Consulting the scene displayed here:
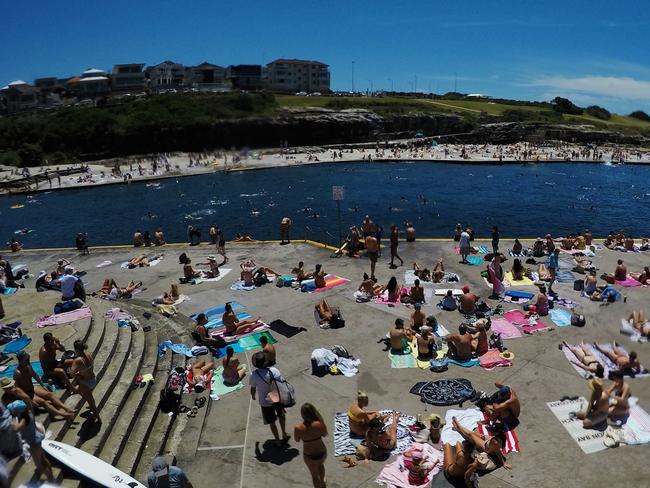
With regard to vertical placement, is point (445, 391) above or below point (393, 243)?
below

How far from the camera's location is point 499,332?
12203 millimetres

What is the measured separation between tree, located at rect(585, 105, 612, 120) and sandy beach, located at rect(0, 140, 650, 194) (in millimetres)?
58401

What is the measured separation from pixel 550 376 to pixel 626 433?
2.10 meters

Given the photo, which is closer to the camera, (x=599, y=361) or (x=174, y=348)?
(x=599, y=361)

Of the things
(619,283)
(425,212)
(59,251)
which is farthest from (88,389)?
(425,212)

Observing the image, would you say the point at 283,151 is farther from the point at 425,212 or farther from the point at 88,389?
the point at 88,389

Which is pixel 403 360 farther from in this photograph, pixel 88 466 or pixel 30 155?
pixel 30 155

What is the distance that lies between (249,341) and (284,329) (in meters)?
1.09

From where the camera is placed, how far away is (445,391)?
9570 mm

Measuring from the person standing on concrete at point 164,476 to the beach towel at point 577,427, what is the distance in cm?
651

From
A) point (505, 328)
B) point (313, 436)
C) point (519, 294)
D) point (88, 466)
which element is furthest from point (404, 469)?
point (519, 294)

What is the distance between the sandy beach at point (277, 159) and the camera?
69.8 m

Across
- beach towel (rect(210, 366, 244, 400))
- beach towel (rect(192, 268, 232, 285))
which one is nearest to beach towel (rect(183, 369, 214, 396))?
beach towel (rect(210, 366, 244, 400))

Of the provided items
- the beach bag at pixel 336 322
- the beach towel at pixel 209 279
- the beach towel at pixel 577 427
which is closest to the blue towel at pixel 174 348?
the beach bag at pixel 336 322
